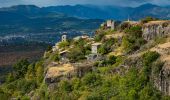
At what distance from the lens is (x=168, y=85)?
5353 centimetres

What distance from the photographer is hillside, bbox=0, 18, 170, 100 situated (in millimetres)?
56406

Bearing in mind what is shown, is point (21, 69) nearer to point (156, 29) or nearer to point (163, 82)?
point (156, 29)

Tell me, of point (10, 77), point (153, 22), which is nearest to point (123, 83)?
point (153, 22)

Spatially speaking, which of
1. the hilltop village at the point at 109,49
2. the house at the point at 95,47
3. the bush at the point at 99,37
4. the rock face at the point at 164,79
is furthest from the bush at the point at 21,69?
the rock face at the point at 164,79

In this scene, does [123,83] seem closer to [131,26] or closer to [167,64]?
[167,64]

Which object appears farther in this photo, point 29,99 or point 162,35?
point 29,99

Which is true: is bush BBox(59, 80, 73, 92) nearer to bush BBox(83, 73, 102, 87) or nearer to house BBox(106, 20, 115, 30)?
bush BBox(83, 73, 102, 87)

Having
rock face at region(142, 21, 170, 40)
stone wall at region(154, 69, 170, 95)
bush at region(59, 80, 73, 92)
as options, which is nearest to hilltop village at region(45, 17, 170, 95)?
rock face at region(142, 21, 170, 40)

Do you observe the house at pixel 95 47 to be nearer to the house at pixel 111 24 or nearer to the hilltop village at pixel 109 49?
the hilltop village at pixel 109 49

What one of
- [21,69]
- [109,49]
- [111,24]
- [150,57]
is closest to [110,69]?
[150,57]

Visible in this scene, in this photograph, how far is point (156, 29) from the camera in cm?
7038

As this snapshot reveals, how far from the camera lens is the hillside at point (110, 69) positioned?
5641 cm

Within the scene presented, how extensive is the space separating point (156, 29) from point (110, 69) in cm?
901

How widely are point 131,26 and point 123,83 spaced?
1859 cm
